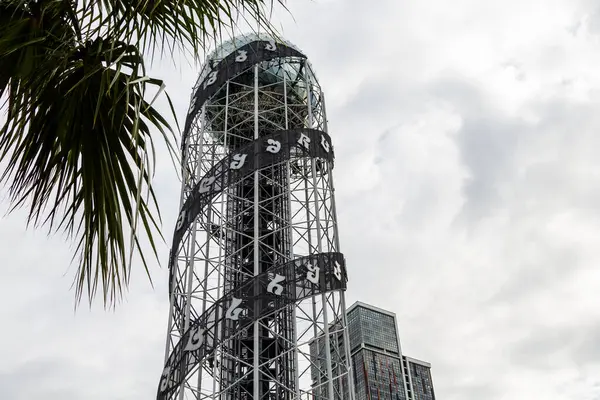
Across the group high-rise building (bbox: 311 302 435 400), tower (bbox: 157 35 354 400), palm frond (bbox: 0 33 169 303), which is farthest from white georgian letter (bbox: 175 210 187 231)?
high-rise building (bbox: 311 302 435 400)

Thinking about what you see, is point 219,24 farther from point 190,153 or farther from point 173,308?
point 190,153

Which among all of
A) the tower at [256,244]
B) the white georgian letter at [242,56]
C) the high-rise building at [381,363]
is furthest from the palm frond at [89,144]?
the high-rise building at [381,363]

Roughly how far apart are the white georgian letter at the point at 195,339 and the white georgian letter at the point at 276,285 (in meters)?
2.89

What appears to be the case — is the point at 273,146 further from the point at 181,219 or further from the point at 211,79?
the point at 211,79

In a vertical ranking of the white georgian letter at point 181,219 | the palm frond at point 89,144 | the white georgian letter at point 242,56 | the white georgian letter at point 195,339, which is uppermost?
the white georgian letter at point 242,56

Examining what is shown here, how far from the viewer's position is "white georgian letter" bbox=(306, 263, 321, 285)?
84.9 feet

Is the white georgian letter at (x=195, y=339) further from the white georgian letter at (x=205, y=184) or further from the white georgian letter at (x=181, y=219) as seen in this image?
the white georgian letter at (x=205, y=184)

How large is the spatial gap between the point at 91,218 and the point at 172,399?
890 inches

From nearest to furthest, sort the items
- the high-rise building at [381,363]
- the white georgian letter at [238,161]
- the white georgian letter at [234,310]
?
the white georgian letter at [234,310], the white georgian letter at [238,161], the high-rise building at [381,363]

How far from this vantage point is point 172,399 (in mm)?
24938

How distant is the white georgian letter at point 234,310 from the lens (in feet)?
81.5

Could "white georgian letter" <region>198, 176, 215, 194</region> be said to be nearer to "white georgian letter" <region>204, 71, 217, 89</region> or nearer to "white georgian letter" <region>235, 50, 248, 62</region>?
"white georgian letter" <region>204, 71, 217, 89</region>

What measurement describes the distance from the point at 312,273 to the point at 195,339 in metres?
4.85

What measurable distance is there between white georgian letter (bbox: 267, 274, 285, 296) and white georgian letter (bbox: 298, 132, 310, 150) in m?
6.67
